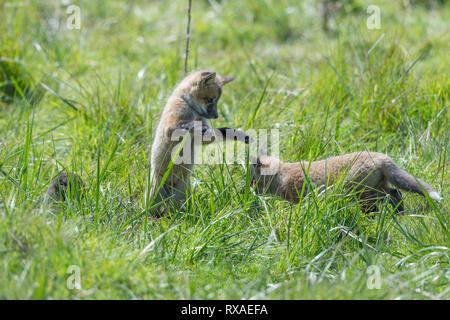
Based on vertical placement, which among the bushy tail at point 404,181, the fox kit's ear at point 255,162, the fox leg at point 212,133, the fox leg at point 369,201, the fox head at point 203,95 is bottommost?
the fox leg at point 369,201

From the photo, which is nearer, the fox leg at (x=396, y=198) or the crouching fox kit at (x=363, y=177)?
the crouching fox kit at (x=363, y=177)

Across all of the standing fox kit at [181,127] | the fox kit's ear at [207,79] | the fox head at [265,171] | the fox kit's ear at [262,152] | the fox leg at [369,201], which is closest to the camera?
the fox leg at [369,201]

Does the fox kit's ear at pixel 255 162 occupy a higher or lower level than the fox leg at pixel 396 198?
higher

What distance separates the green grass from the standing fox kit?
14 cm

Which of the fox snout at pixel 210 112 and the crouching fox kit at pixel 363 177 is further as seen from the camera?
the fox snout at pixel 210 112

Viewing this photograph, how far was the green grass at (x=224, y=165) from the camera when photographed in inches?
120

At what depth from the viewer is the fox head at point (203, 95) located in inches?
180

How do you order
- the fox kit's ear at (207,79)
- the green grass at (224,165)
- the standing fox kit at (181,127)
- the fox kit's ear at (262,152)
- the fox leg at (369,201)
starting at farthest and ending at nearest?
the fox kit's ear at (262,152) → the fox kit's ear at (207,79) → the standing fox kit at (181,127) → the fox leg at (369,201) → the green grass at (224,165)

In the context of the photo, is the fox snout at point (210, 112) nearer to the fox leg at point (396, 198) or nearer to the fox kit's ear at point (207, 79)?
the fox kit's ear at point (207, 79)

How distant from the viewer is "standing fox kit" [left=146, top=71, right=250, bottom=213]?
14.4 ft

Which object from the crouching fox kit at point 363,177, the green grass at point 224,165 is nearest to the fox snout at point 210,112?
the green grass at point 224,165

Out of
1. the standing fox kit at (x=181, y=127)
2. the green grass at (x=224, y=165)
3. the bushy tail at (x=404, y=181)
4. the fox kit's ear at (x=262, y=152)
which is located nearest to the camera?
the green grass at (x=224, y=165)

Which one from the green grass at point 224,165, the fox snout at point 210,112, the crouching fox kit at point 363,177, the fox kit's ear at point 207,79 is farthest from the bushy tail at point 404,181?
the fox kit's ear at point 207,79

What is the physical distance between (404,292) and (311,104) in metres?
2.77
